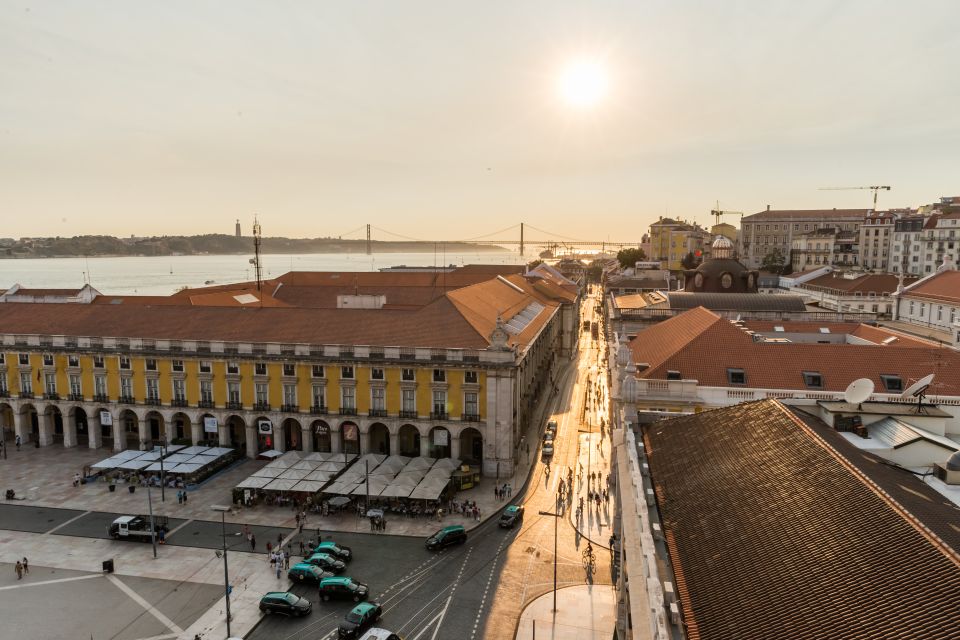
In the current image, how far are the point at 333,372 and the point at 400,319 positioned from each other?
784 centimetres

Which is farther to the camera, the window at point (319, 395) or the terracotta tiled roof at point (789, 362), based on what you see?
the window at point (319, 395)

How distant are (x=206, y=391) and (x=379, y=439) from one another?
15.7 m

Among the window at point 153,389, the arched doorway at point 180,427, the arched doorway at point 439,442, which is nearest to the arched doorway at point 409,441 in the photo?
the arched doorway at point 439,442

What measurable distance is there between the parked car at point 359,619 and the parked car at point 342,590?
1498mm

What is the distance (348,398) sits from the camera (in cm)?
5472

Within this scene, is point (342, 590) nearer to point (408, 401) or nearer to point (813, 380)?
point (408, 401)

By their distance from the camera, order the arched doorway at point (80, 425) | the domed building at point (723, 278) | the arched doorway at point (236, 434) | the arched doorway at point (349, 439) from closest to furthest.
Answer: the arched doorway at point (349, 439)
the arched doorway at point (236, 434)
the arched doorway at point (80, 425)
the domed building at point (723, 278)

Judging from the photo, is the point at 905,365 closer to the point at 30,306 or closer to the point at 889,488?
the point at 889,488

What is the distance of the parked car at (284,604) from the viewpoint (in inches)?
1299

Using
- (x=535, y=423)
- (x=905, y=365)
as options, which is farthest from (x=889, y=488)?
(x=535, y=423)

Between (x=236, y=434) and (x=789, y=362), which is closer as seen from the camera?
(x=789, y=362)

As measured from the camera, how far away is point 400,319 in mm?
58688

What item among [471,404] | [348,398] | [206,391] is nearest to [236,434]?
[206,391]

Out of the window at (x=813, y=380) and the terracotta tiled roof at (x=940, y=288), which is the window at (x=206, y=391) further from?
the terracotta tiled roof at (x=940, y=288)
